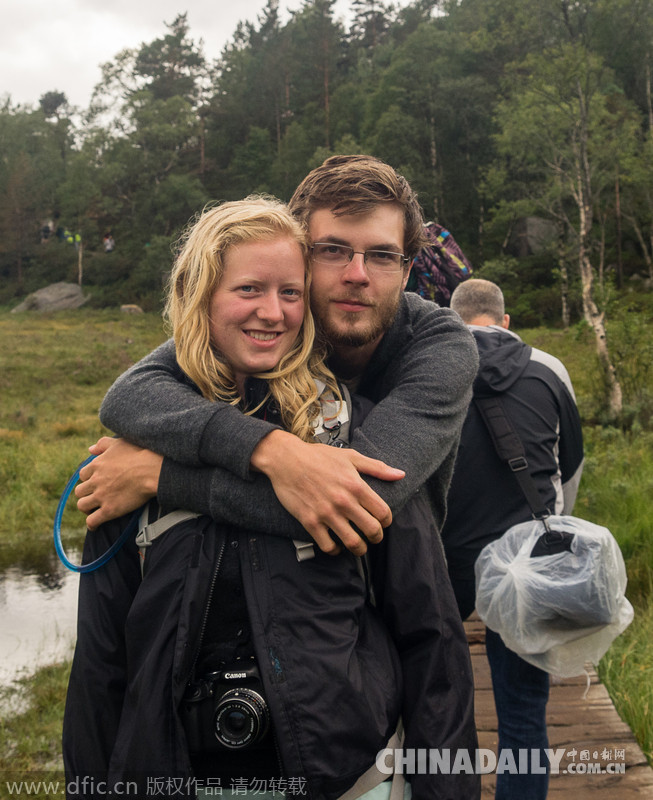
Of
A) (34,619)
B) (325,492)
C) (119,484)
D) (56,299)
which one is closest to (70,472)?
(34,619)

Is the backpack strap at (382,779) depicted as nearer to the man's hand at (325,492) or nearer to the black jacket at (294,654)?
the black jacket at (294,654)

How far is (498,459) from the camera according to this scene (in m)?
2.88

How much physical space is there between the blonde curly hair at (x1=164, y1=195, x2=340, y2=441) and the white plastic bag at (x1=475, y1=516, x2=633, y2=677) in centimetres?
122

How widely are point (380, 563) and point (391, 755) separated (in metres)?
0.41

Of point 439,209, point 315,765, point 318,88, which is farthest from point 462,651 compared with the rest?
point 318,88

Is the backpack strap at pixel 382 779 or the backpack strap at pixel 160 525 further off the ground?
the backpack strap at pixel 160 525

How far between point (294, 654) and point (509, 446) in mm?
1597

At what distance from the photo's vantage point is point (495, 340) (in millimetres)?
3094

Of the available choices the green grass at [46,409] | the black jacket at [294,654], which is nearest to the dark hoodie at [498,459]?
the black jacket at [294,654]

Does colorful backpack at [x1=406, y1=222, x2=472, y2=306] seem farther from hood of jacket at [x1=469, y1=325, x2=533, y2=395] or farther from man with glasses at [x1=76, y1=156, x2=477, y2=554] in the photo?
man with glasses at [x1=76, y1=156, x2=477, y2=554]

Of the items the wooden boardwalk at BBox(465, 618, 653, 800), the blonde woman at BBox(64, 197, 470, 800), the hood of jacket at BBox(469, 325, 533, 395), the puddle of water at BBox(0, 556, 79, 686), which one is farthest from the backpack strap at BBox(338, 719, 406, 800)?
the puddle of water at BBox(0, 556, 79, 686)

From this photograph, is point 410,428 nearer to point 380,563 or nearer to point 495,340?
point 380,563

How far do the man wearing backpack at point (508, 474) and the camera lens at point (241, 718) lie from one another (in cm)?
161

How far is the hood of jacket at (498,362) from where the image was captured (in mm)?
2910
